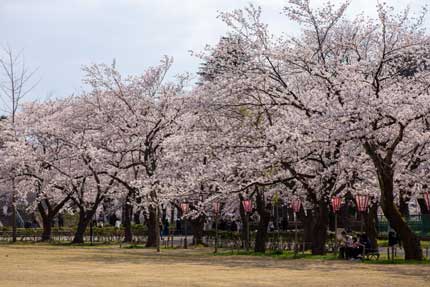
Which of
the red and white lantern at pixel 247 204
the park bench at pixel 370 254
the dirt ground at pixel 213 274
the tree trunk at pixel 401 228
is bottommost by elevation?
the dirt ground at pixel 213 274

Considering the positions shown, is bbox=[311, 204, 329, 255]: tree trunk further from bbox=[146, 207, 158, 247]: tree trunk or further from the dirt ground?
bbox=[146, 207, 158, 247]: tree trunk

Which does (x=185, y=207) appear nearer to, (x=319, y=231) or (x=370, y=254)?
(x=319, y=231)

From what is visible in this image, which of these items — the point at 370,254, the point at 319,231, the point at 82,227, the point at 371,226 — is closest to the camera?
the point at 370,254

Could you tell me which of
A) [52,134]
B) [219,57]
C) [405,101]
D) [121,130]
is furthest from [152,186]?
[405,101]

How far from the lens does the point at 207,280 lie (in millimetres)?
15672

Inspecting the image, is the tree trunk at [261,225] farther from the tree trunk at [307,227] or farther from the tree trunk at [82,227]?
the tree trunk at [82,227]

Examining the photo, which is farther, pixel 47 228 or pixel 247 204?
pixel 47 228

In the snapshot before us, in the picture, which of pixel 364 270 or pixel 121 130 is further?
pixel 121 130

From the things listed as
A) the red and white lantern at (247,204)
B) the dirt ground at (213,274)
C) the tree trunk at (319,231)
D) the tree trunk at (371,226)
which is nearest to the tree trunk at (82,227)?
the red and white lantern at (247,204)

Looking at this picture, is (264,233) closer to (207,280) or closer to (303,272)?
(303,272)

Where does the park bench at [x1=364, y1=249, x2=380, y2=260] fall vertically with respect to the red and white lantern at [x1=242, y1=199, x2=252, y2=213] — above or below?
below

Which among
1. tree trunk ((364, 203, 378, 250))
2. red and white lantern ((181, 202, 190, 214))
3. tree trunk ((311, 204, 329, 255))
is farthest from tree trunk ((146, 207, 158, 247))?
tree trunk ((364, 203, 378, 250))

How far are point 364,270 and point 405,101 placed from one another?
207 inches

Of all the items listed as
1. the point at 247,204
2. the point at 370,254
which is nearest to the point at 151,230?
the point at 247,204
